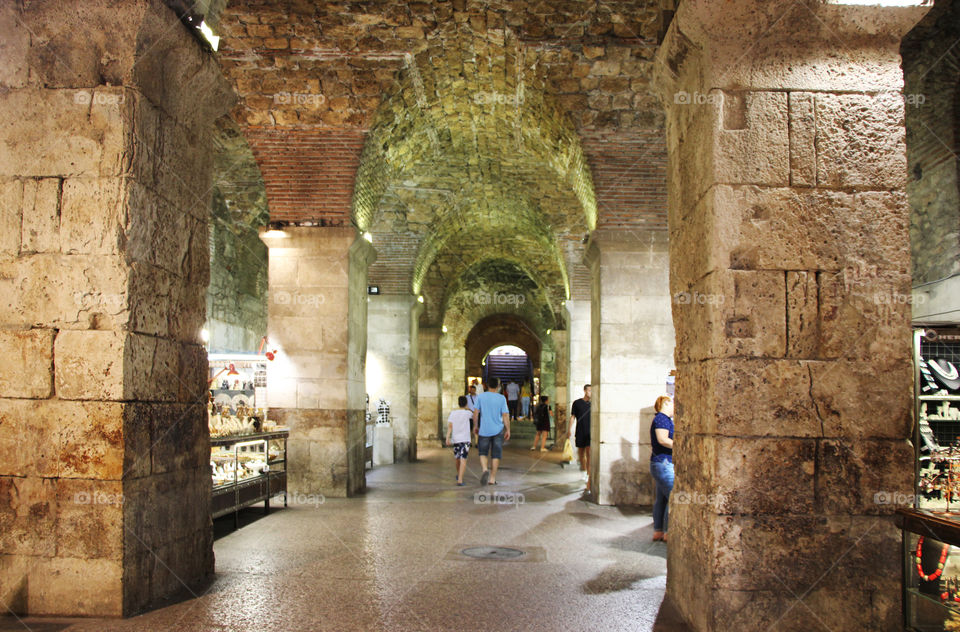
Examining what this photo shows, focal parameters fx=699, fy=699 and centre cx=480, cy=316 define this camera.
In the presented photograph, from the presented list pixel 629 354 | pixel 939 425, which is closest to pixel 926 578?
pixel 939 425

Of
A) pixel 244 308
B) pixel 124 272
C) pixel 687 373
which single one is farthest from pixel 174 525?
pixel 244 308

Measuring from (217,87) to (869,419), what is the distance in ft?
14.1

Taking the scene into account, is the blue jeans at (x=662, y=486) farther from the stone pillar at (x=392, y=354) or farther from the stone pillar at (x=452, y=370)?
the stone pillar at (x=452, y=370)

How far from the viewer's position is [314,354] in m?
9.05

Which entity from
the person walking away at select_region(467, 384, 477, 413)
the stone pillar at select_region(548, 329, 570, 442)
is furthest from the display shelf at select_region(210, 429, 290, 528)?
the stone pillar at select_region(548, 329, 570, 442)

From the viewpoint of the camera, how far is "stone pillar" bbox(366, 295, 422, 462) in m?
13.9

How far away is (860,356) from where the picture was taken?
3371 mm

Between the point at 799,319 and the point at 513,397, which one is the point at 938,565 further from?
the point at 513,397

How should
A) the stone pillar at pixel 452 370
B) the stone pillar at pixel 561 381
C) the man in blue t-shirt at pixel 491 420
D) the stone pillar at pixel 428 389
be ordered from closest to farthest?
the man in blue t-shirt at pixel 491 420 < the stone pillar at pixel 428 389 < the stone pillar at pixel 561 381 < the stone pillar at pixel 452 370

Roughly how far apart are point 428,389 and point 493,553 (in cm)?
1230

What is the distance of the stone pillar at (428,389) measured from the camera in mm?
17844

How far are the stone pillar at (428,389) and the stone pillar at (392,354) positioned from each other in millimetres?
3786

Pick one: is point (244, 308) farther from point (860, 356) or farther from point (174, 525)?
point (860, 356)

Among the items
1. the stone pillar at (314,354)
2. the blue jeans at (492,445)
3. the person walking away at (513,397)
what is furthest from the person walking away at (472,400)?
the person walking away at (513,397)
